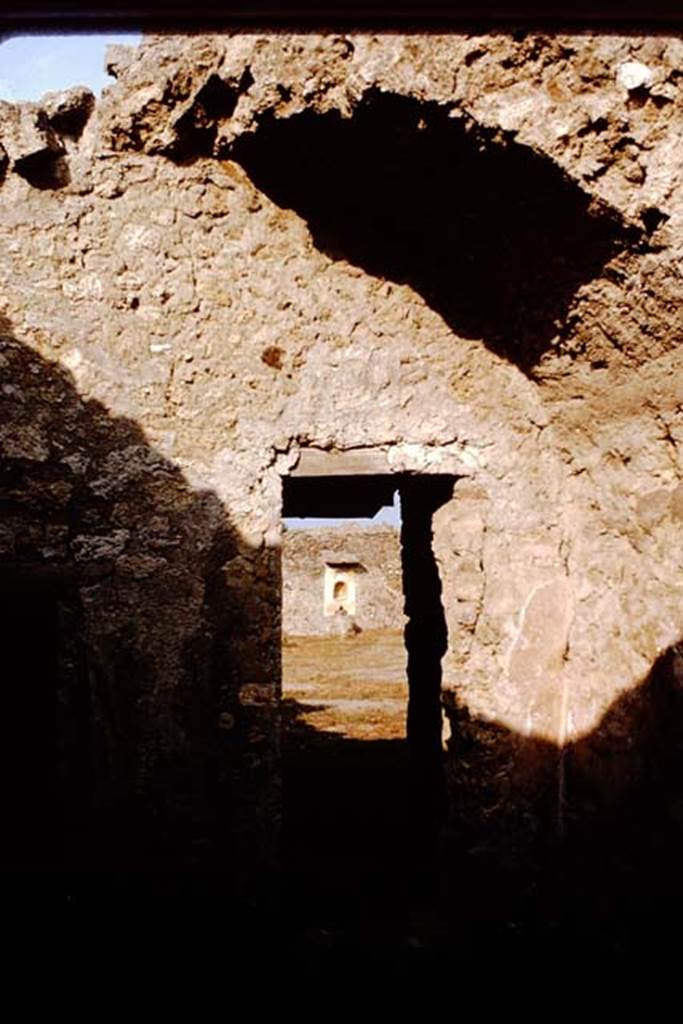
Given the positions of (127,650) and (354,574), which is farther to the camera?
(354,574)

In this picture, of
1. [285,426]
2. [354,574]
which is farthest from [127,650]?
[354,574]

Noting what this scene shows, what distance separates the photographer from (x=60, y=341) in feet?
11.0

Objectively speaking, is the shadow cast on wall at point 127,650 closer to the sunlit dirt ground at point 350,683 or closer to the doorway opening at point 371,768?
the doorway opening at point 371,768

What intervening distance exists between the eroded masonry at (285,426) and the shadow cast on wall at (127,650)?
13mm

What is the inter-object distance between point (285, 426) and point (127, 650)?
1.19 meters

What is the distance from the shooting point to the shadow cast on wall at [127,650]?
3.23 m

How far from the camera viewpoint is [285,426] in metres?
3.51

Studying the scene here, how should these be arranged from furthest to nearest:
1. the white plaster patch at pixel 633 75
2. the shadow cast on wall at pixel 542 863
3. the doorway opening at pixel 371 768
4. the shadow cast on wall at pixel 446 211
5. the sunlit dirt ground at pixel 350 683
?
the sunlit dirt ground at pixel 350 683
the doorway opening at pixel 371 768
the shadow cast on wall at pixel 542 863
the shadow cast on wall at pixel 446 211
the white plaster patch at pixel 633 75

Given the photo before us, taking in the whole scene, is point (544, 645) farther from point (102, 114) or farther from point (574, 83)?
point (102, 114)

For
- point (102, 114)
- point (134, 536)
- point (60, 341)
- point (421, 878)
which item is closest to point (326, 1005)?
point (421, 878)

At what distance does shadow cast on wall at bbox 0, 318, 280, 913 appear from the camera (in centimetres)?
323

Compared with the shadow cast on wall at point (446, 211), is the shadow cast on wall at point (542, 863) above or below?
below

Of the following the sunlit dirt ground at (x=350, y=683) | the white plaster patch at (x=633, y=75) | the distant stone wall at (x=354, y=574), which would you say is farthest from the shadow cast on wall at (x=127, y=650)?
the distant stone wall at (x=354, y=574)

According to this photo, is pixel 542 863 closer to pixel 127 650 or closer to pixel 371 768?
pixel 127 650
